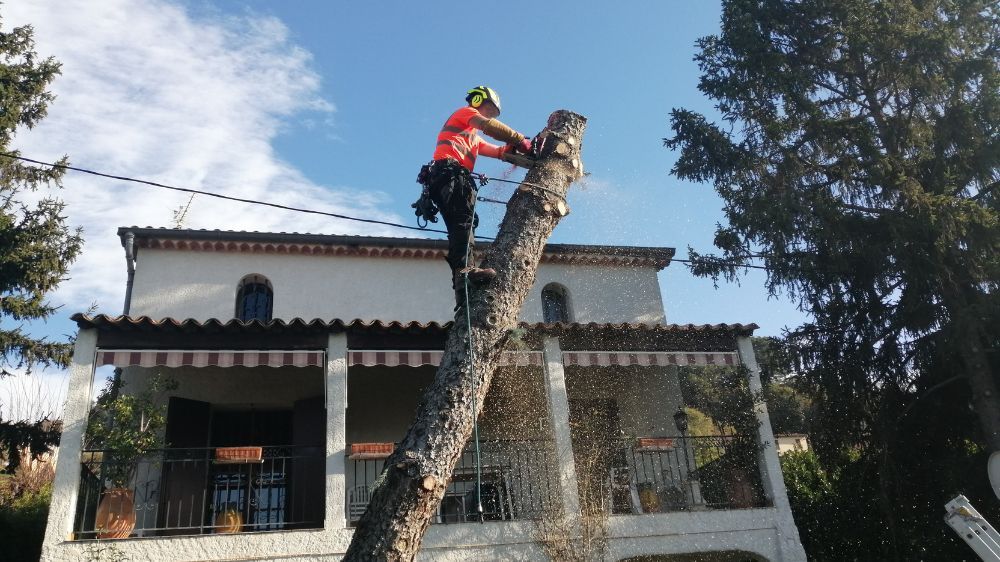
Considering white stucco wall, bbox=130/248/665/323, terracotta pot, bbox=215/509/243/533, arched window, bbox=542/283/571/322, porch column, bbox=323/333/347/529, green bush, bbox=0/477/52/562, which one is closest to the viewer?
porch column, bbox=323/333/347/529

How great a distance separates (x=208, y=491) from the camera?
11906 mm

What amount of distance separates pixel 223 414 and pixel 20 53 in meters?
9.37

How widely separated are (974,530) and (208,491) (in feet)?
34.0

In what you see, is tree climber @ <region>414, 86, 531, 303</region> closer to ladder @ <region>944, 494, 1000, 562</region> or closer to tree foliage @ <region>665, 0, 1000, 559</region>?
ladder @ <region>944, 494, 1000, 562</region>

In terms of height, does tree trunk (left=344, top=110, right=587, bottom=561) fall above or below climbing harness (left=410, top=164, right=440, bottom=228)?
below

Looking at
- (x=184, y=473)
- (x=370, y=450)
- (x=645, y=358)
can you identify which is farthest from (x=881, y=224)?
(x=184, y=473)

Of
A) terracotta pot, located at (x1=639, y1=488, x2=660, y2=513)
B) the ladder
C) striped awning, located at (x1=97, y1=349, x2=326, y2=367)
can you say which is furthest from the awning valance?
the ladder

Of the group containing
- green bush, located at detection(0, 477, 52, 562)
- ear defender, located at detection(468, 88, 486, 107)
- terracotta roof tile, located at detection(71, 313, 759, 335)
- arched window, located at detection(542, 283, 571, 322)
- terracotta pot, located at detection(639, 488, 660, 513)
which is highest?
arched window, located at detection(542, 283, 571, 322)

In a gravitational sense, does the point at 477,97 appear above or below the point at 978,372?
above

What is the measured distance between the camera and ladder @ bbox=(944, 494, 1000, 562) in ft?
16.3

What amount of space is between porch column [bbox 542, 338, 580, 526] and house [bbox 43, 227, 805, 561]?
27mm

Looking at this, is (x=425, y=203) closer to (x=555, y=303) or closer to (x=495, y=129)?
(x=495, y=129)

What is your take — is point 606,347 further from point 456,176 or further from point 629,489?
point 456,176

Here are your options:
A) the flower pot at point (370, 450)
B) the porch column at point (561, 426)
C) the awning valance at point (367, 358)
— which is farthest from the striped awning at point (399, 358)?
the flower pot at point (370, 450)
